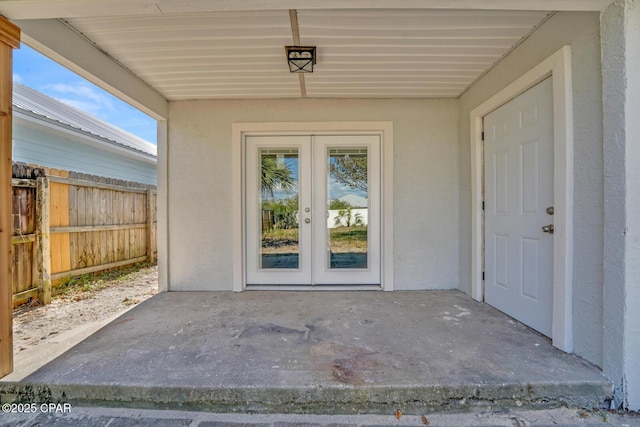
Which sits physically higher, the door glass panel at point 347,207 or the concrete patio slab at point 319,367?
the door glass panel at point 347,207

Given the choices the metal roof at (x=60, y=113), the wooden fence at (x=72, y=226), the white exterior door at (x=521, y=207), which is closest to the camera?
the white exterior door at (x=521, y=207)

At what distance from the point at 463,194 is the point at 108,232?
5.59 metres

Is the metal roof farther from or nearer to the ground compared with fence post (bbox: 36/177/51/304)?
farther from the ground

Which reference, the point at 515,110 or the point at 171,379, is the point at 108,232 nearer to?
the point at 171,379

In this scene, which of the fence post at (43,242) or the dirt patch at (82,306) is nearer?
the dirt patch at (82,306)

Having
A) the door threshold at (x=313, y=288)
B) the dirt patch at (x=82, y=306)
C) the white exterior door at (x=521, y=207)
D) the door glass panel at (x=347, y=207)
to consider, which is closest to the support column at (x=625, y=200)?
the white exterior door at (x=521, y=207)

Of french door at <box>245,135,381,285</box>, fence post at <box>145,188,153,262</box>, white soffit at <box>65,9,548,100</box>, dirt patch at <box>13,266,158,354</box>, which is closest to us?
white soffit at <box>65,9,548,100</box>

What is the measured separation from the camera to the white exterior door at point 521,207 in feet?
7.86

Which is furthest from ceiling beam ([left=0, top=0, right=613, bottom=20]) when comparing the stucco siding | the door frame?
the stucco siding

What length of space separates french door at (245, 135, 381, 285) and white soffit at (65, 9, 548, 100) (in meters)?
0.75

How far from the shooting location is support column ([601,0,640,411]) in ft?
5.58

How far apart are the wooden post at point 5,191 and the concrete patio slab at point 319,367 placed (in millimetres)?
275

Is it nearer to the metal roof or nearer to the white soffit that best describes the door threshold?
the white soffit

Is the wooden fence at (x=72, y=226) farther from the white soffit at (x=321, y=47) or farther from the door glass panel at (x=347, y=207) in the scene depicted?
the door glass panel at (x=347, y=207)
